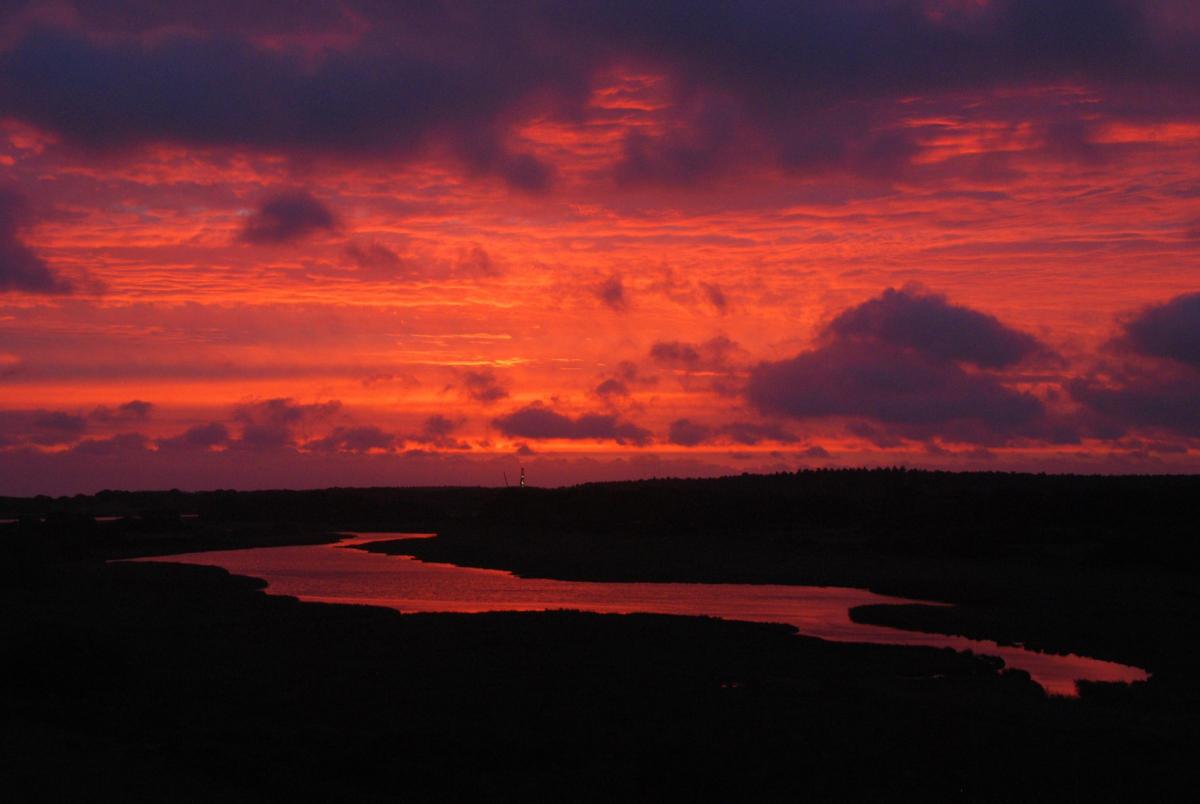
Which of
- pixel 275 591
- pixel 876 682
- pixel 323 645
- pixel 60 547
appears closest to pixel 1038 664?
pixel 876 682

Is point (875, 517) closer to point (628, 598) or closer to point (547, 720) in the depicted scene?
point (628, 598)

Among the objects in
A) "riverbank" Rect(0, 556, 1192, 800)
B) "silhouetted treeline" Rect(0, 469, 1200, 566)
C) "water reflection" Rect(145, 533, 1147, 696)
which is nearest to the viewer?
"riverbank" Rect(0, 556, 1192, 800)

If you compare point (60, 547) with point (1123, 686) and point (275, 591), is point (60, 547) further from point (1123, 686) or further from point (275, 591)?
point (1123, 686)

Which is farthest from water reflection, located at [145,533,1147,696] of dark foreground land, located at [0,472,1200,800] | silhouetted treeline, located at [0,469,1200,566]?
silhouetted treeline, located at [0,469,1200,566]

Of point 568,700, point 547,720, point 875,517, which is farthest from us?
point 875,517

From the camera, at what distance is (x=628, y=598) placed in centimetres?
5894

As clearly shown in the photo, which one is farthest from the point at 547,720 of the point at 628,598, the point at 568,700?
the point at 628,598

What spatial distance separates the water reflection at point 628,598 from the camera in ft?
125

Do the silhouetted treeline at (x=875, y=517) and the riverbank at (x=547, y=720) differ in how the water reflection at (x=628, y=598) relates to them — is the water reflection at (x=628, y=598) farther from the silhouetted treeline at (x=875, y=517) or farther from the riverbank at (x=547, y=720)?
the silhouetted treeline at (x=875, y=517)

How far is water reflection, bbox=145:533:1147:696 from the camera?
125 feet

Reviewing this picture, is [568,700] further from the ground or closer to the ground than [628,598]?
closer to the ground

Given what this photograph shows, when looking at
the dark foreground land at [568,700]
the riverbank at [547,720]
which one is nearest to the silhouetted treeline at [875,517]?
the dark foreground land at [568,700]

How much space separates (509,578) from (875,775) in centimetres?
5183

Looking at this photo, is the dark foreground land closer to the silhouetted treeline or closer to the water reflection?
the water reflection
